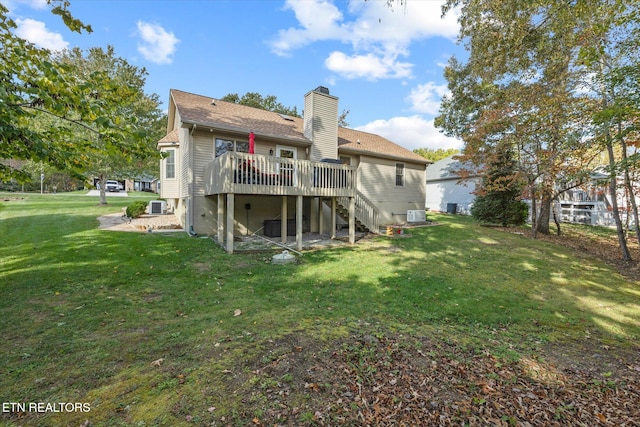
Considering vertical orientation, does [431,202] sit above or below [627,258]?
above

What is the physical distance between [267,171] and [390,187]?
941 cm

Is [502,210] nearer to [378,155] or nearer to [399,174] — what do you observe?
[399,174]

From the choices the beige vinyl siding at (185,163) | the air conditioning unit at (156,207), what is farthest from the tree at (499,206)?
the air conditioning unit at (156,207)

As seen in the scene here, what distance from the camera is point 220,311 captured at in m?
4.90

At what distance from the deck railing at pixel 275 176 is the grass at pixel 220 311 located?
2.21m

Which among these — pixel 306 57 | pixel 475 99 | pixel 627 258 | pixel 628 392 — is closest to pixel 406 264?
pixel 628 392

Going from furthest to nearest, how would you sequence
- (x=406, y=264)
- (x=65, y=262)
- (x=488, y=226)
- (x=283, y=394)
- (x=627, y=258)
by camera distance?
(x=488, y=226) < (x=627, y=258) < (x=406, y=264) < (x=65, y=262) < (x=283, y=394)

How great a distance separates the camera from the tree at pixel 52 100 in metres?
3.70

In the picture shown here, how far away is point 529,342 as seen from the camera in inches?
168

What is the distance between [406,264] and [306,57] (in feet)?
38.3

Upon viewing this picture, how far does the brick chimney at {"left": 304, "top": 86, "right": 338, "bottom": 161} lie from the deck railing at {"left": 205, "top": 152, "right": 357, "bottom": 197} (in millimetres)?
2819

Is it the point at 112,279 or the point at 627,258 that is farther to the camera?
the point at 627,258

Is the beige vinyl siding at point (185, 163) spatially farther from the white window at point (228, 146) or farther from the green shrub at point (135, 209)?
the green shrub at point (135, 209)

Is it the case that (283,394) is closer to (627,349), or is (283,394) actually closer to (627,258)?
(627,349)
